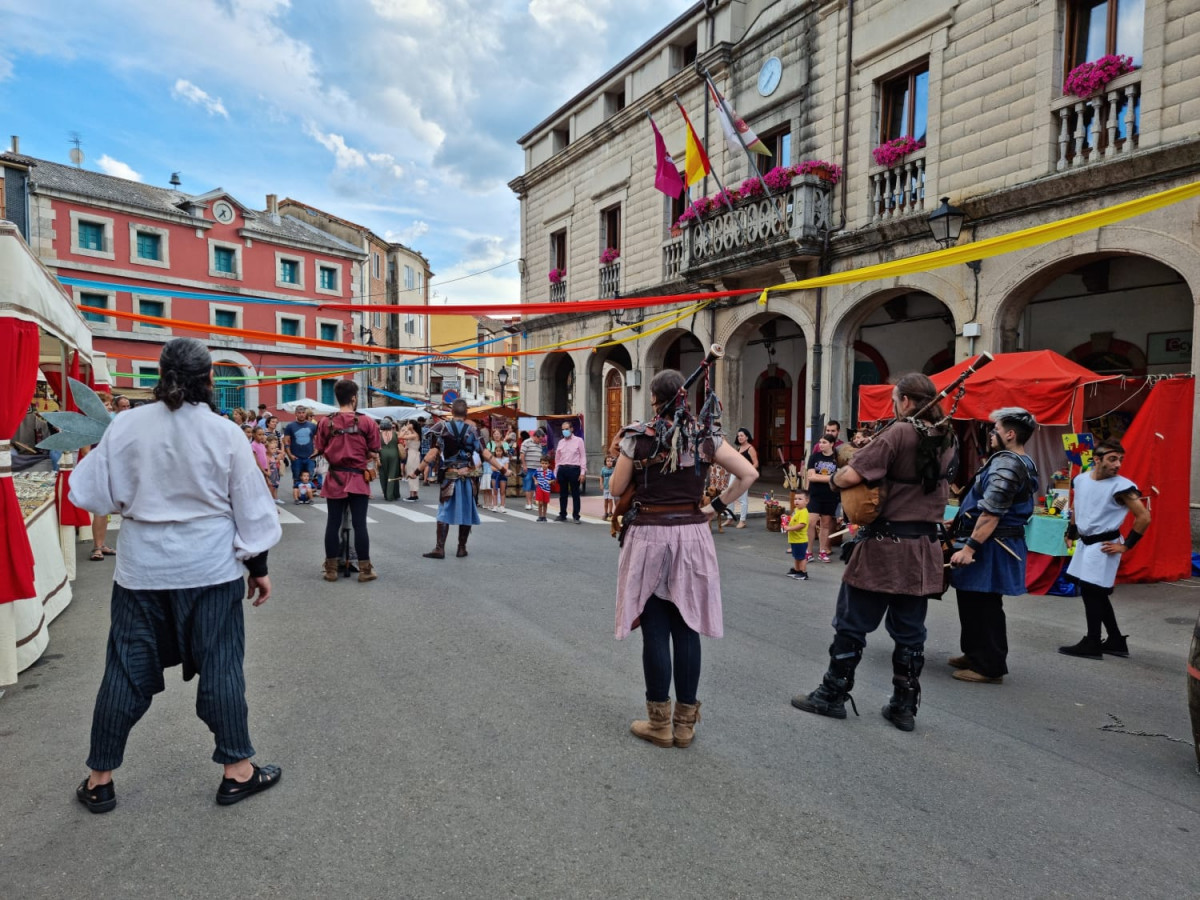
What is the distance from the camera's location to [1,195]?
2216 centimetres

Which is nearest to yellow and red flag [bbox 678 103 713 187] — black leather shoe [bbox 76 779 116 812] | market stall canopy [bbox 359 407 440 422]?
black leather shoe [bbox 76 779 116 812]

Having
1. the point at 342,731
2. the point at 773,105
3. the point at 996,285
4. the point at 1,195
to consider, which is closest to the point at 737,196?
the point at 773,105

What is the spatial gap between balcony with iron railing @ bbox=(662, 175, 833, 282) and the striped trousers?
1246cm

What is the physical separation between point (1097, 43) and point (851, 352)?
5823 millimetres

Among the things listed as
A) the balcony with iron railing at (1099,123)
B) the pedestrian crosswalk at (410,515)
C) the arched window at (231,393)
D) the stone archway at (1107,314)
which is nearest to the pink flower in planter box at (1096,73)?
the balcony with iron railing at (1099,123)

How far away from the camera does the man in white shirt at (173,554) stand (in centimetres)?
285

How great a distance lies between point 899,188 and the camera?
41.3 ft

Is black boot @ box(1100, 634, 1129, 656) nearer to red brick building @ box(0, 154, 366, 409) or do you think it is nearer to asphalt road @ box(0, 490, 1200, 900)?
asphalt road @ box(0, 490, 1200, 900)

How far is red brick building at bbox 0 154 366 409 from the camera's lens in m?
28.9

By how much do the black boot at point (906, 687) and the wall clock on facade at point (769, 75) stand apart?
14002mm

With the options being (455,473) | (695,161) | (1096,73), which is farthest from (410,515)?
(1096,73)

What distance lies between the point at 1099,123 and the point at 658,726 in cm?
1055

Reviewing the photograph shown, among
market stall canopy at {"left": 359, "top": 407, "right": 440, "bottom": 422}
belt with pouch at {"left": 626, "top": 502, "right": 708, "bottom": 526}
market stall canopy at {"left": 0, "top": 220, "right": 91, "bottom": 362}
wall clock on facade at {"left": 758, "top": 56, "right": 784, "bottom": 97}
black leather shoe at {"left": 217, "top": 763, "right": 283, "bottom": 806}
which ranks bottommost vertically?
black leather shoe at {"left": 217, "top": 763, "right": 283, "bottom": 806}

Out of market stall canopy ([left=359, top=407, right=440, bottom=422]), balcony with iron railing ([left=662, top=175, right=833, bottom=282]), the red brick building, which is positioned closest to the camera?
balcony with iron railing ([left=662, top=175, right=833, bottom=282])
